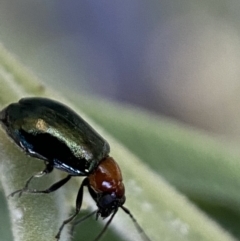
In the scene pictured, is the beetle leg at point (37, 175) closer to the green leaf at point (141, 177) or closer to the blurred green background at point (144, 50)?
the green leaf at point (141, 177)

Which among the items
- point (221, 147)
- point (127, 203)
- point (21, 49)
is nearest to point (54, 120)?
point (127, 203)

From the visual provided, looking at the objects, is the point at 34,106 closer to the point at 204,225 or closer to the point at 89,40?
the point at 204,225

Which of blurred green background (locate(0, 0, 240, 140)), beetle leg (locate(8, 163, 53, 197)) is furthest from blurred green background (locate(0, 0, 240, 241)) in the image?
beetle leg (locate(8, 163, 53, 197))

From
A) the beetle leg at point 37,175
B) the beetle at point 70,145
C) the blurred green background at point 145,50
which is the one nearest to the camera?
the beetle leg at point 37,175

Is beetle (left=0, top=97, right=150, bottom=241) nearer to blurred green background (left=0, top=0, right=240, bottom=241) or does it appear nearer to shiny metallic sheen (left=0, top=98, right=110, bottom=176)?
shiny metallic sheen (left=0, top=98, right=110, bottom=176)

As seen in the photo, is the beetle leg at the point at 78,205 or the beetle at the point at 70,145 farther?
the beetle at the point at 70,145

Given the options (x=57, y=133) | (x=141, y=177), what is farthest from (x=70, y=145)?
(x=141, y=177)

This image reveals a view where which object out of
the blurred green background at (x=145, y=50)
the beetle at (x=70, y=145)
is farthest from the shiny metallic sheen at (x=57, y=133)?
the blurred green background at (x=145, y=50)
